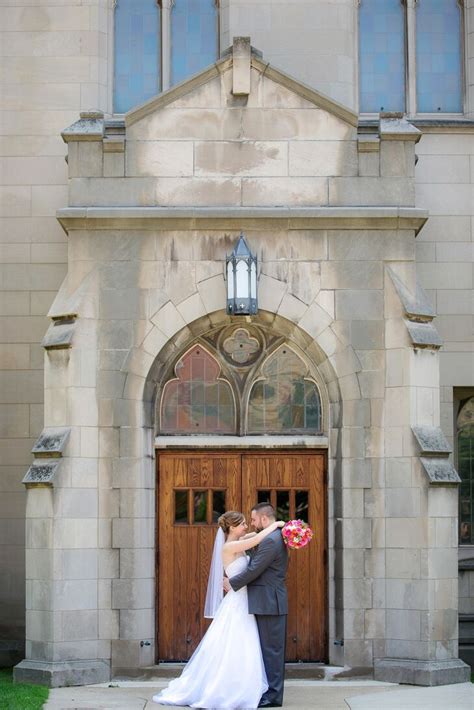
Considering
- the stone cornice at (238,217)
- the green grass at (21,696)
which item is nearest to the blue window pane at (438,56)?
the stone cornice at (238,217)

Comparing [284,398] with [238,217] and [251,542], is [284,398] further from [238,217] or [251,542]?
[251,542]

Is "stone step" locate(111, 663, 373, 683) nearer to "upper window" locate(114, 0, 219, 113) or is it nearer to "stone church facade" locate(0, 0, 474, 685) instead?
"stone church facade" locate(0, 0, 474, 685)

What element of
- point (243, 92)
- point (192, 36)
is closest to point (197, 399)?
point (243, 92)

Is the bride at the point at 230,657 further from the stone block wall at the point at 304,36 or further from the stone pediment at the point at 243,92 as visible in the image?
the stone block wall at the point at 304,36

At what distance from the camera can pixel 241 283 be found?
13.6 metres

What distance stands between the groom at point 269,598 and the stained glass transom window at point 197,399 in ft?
7.72

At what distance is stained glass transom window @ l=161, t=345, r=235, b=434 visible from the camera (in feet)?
47.0

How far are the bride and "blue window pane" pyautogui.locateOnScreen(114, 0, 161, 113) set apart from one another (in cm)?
663

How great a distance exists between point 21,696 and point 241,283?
193 inches

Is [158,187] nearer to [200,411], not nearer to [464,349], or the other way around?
[200,411]

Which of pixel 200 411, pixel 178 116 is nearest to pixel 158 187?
pixel 178 116

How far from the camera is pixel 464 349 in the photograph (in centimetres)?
1575

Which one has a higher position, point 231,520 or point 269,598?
point 231,520

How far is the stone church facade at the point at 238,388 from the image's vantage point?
13.4m
